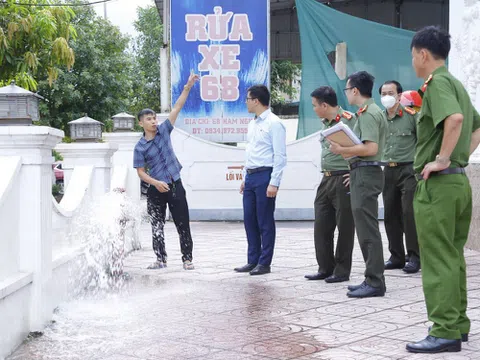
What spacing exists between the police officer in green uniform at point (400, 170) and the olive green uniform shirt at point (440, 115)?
3.06 meters

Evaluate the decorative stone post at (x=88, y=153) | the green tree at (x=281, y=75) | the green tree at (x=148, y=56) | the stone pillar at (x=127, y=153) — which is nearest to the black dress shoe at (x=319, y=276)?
the decorative stone post at (x=88, y=153)

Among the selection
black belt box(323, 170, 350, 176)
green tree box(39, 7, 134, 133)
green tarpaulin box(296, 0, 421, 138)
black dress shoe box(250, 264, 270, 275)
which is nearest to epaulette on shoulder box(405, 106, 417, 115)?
black belt box(323, 170, 350, 176)

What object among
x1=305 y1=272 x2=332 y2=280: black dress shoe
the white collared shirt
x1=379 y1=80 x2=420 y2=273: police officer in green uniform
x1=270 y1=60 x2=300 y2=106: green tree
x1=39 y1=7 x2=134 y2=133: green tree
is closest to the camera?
x1=305 y1=272 x2=332 y2=280: black dress shoe

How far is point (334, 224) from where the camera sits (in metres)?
7.31

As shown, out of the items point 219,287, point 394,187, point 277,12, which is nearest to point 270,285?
point 219,287

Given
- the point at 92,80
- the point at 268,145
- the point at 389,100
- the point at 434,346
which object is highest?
the point at 92,80

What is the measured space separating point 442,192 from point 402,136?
335cm

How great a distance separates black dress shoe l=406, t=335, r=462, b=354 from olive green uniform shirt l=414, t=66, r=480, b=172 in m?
1.00

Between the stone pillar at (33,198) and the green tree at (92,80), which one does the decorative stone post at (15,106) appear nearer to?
the stone pillar at (33,198)

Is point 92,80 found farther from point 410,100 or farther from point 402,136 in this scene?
point 402,136

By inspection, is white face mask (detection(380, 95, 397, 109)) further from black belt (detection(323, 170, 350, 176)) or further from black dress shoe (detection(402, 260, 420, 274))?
black dress shoe (detection(402, 260, 420, 274))

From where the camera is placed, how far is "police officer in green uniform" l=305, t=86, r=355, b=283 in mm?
7039

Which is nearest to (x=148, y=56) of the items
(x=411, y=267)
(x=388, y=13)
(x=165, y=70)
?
(x=388, y=13)

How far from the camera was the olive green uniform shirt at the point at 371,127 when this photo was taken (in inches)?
249
